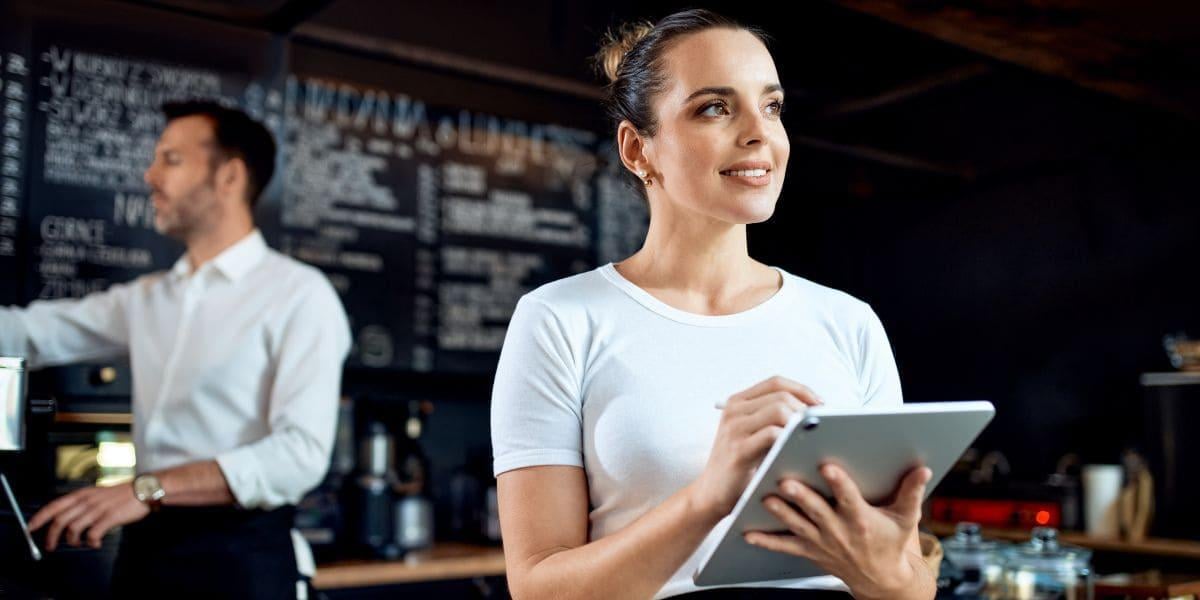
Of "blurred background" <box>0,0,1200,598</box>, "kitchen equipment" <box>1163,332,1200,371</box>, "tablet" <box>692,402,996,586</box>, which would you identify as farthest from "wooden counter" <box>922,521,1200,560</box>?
"tablet" <box>692,402,996,586</box>

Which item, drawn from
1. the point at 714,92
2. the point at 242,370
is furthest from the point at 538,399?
the point at 242,370

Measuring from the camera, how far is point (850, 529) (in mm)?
963

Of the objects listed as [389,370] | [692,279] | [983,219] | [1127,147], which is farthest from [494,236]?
[692,279]

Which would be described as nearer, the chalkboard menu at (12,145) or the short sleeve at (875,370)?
the short sleeve at (875,370)

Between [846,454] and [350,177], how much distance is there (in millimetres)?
2975

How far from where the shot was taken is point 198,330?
241 centimetres

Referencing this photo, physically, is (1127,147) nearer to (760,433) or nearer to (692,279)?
(692,279)

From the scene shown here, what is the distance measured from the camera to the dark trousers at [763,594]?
43.8 inches

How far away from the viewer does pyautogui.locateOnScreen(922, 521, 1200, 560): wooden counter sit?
10.9 ft

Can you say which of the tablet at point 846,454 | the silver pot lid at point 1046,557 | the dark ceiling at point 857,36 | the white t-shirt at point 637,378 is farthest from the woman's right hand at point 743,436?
the silver pot lid at point 1046,557

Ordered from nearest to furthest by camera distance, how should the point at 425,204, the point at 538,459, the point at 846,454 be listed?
the point at 846,454 → the point at 538,459 → the point at 425,204

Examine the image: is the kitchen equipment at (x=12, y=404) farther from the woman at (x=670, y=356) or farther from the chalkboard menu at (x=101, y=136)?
the chalkboard menu at (x=101, y=136)

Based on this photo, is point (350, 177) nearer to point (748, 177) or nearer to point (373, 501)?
point (373, 501)

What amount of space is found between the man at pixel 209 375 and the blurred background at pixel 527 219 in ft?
0.85
